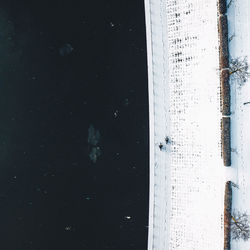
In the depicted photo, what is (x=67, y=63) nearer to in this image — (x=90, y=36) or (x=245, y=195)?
(x=90, y=36)

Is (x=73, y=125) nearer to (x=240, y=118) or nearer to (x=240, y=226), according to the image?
(x=240, y=118)

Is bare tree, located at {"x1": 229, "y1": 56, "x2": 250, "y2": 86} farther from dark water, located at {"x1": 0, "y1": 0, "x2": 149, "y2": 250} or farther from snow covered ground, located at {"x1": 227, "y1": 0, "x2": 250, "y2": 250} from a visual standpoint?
dark water, located at {"x1": 0, "y1": 0, "x2": 149, "y2": 250}

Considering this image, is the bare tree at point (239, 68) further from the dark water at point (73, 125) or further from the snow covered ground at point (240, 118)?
the dark water at point (73, 125)

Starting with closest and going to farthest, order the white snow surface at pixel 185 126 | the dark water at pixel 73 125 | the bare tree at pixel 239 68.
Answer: the bare tree at pixel 239 68, the white snow surface at pixel 185 126, the dark water at pixel 73 125

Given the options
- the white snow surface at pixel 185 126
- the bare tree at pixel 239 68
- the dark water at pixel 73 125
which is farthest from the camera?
the dark water at pixel 73 125

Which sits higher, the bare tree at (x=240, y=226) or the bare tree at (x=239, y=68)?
the bare tree at (x=239, y=68)

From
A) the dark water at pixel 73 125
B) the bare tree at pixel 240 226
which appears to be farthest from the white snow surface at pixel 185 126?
the dark water at pixel 73 125
